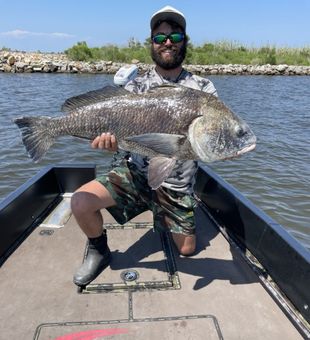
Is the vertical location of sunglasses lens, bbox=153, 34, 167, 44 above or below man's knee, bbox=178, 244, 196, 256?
above

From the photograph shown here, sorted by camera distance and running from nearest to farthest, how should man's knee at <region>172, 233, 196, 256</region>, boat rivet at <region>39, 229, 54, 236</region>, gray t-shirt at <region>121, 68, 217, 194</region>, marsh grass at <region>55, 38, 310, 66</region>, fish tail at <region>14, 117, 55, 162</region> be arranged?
fish tail at <region>14, 117, 55, 162</region>
gray t-shirt at <region>121, 68, 217, 194</region>
man's knee at <region>172, 233, 196, 256</region>
boat rivet at <region>39, 229, 54, 236</region>
marsh grass at <region>55, 38, 310, 66</region>

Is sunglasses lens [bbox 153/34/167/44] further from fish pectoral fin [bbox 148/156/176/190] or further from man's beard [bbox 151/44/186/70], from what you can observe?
fish pectoral fin [bbox 148/156/176/190]

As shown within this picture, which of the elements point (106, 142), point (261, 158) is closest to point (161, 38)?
point (106, 142)

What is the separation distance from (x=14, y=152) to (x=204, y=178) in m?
7.41

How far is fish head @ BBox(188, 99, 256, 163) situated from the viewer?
2910 millimetres

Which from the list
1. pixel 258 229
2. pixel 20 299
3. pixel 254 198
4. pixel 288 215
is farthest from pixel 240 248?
pixel 254 198

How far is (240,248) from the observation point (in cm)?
418

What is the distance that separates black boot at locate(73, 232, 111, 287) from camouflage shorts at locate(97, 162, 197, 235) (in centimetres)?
Result: 34

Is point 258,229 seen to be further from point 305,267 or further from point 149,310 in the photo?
point 149,310

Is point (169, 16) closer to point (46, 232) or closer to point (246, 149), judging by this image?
point (246, 149)

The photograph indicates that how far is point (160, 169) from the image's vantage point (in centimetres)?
300

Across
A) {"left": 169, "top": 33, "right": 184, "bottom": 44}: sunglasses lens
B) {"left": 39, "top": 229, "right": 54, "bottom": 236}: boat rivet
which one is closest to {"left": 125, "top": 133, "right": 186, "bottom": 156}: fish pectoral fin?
{"left": 169, "top": 33, "right": 184, "bottom": 44}: sunglasses lens

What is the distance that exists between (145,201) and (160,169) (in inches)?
39.5

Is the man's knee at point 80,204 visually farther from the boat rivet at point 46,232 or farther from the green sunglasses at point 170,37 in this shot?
the green sunglasses at point 170,37
